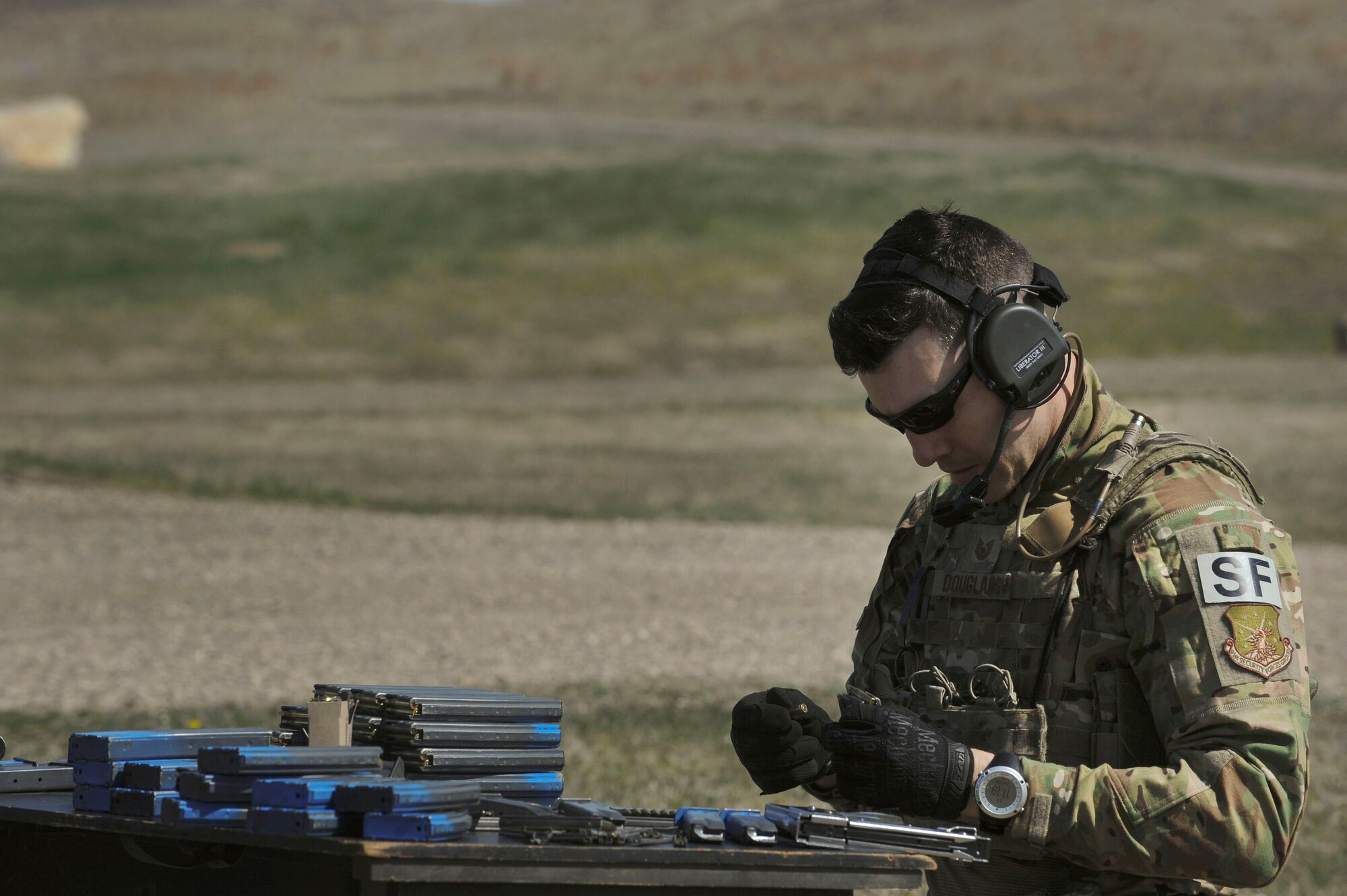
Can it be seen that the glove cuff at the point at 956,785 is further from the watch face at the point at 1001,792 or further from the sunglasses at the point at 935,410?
the sunglasses at the point at 935,410

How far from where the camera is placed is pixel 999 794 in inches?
109

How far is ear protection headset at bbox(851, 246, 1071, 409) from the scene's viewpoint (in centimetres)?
302

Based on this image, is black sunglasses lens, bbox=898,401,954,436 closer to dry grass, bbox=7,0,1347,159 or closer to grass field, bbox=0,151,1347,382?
grass field, bbox=0,151,1347,382

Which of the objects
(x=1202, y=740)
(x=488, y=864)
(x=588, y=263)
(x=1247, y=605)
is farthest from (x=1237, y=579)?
(x=588, y=263)

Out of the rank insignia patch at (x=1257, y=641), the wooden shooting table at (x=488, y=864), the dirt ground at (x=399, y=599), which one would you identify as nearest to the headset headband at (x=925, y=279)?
the rank insignia patch at (x=1257, y=641)

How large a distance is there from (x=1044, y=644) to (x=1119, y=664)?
16cm

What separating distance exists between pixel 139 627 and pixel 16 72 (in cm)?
5761

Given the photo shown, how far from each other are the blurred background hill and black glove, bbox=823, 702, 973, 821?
15.3ft

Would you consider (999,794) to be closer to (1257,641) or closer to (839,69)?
(1257,641)

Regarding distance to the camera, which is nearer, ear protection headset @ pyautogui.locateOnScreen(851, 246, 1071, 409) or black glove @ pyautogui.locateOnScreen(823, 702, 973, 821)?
black glove @ pyautogui.locateOnScreen(823, 702, 973, 821)

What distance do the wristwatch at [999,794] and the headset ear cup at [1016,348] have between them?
693 millimetres

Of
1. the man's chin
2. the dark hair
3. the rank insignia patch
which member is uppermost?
the dark hair

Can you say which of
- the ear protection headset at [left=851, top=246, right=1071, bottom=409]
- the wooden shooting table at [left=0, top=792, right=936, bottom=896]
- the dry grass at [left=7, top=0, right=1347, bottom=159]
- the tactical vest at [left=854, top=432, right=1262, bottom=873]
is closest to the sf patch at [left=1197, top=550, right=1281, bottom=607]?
the tactical vest at [left=854, top=432, right=1262, bottom=873]

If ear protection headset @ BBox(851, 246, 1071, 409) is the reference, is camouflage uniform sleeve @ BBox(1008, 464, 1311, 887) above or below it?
below
